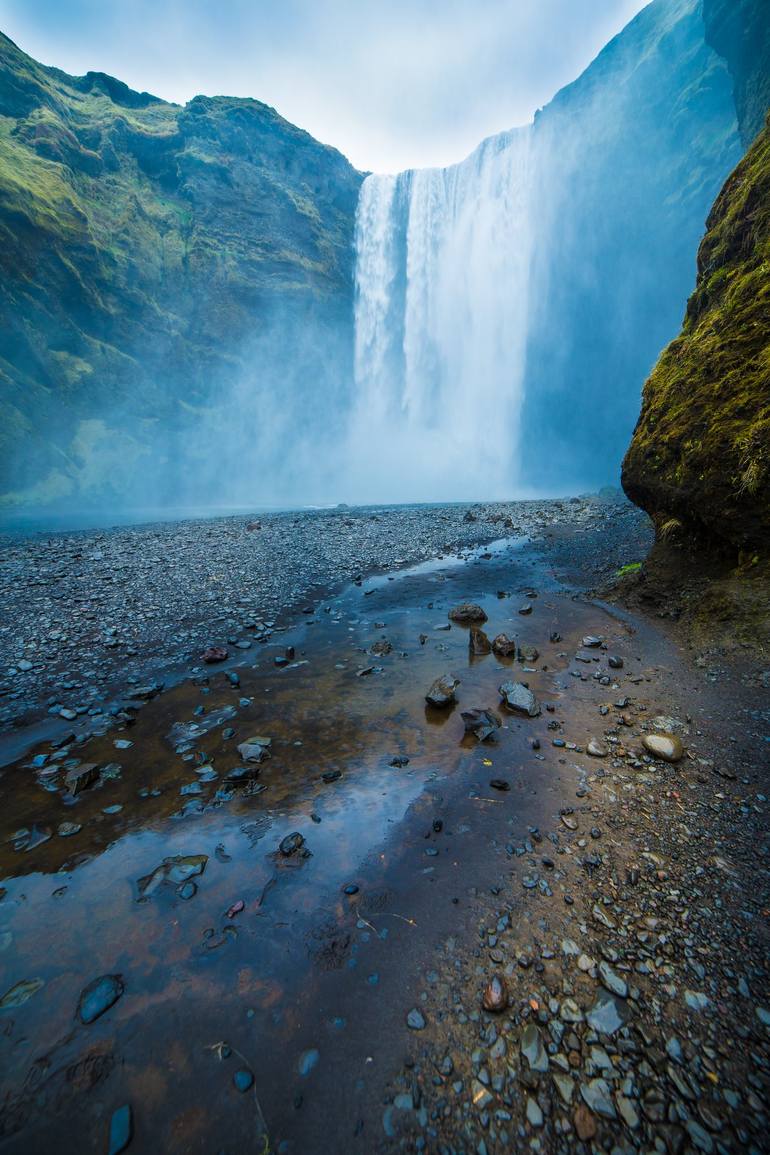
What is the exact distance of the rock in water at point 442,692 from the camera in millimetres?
6211

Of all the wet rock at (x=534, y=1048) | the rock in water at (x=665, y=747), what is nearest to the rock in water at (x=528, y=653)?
the rock in water at (x=665, y=747)

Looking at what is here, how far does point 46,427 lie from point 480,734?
164 feet

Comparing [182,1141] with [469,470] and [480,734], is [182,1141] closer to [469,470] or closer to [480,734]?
[480,734]

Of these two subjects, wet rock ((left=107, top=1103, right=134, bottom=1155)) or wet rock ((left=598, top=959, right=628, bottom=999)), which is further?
wet rock ((left=598, top=959, right=628, bottom=999))

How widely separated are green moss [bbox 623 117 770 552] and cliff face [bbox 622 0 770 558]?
0.06 feet

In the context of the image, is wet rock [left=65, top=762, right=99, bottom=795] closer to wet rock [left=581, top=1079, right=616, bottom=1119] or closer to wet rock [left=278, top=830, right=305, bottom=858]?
wet rock [left=278, top=830, right=305, bottom=858]

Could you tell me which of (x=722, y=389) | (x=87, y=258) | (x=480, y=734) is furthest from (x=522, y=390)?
(x=480, y=734)

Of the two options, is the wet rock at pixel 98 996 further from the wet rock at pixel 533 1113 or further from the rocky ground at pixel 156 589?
the rocky ground at pixel 156 589

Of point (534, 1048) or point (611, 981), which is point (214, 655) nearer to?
point (534, 1048)

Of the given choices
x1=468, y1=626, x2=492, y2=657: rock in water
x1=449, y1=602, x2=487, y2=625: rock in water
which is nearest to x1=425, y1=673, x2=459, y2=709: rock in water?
x1=468, y1=626, x2=492, y2=657: rock in water

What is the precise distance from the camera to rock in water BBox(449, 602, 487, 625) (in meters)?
9.74

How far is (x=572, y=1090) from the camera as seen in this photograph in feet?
6.97

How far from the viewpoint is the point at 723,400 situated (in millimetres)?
7203

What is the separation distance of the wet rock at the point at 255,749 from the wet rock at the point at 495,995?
11.3 ft
